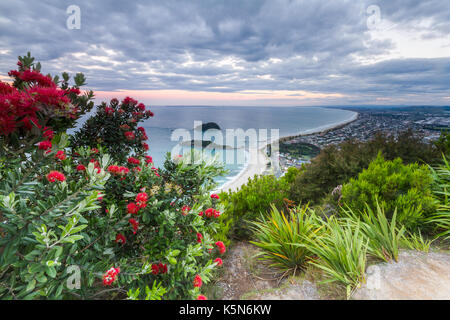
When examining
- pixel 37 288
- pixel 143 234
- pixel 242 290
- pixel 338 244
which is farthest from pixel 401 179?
pixel 37 288

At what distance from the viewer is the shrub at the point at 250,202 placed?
11.6 feet

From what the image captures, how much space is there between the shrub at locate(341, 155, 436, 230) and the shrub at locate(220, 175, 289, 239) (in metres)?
1.27

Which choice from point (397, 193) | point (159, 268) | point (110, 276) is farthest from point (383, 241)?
point (110, 276)

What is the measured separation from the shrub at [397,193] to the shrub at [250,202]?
4.16 feet

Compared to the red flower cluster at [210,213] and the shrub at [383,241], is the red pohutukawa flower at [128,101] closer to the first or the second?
the red flower cluster at [210,213]

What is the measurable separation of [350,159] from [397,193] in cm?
143

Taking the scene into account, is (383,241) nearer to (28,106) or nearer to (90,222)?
(90,222)

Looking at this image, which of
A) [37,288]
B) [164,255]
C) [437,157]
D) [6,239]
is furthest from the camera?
[437,157]

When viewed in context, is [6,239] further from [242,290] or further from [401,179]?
[401,179]

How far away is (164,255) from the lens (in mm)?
1736

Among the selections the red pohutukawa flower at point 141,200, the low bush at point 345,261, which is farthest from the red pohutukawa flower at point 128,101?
the low bush at point 345,261
